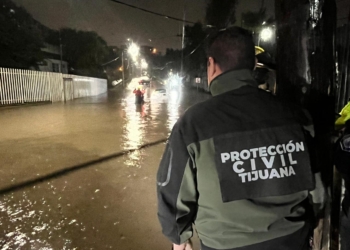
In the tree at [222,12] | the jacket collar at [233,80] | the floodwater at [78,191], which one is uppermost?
the tree at [222,12]

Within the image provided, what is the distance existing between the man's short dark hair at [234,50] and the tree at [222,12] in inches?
1283

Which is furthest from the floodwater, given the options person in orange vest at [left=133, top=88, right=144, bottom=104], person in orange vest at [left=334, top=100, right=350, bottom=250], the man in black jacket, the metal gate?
the metal gate

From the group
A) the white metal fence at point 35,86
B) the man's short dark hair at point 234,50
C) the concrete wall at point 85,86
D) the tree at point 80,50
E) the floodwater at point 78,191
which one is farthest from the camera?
the tree at point 80,50

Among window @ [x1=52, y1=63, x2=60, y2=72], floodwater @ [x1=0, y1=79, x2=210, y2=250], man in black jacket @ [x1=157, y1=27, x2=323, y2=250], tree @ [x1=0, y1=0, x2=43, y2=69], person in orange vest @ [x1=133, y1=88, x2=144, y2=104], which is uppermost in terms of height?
tree @ [x1=0, y1=0, x2=43, y2=69]

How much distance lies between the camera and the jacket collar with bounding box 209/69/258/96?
1477 mm

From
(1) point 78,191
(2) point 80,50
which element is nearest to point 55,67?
(2) point 80,50

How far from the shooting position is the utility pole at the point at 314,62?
180cm

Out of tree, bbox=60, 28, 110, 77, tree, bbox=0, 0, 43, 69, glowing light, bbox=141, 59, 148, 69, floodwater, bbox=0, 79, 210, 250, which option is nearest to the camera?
floodwater, bbox=0, 79, 210, 250

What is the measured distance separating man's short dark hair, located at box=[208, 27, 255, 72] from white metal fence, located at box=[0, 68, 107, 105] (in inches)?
565

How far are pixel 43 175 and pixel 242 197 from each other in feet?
14.3

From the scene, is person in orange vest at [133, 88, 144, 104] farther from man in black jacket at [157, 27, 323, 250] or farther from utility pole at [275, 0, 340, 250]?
man in black jacket at [157, 27, 323, 250]

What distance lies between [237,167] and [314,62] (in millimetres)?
888

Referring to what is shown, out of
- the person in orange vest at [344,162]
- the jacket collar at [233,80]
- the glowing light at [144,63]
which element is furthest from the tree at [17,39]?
the glowing light at [144,63]

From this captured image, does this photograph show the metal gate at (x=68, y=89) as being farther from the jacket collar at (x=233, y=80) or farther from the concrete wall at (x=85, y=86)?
the jacket collar at (x=233, y=80)
